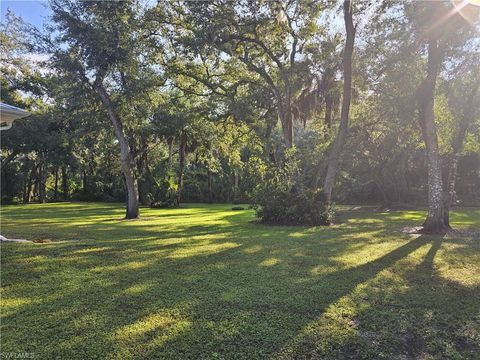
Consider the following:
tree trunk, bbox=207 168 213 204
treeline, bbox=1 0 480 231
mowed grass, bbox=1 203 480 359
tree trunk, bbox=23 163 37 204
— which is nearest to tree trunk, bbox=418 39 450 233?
treeline, bbox=1 0 480 231

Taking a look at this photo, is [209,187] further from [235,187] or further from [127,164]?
[127,164]

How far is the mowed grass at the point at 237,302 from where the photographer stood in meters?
3.32

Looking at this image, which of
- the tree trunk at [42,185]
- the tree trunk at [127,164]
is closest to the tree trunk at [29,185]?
the tree trunk at [42,185]

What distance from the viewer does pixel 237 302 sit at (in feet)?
14.3

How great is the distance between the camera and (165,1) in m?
13.6

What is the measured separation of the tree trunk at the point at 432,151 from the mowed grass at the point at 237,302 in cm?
287

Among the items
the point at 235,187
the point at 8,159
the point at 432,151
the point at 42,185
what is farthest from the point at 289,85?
the point at 42,185

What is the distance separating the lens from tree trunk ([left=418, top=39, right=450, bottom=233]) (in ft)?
33.1

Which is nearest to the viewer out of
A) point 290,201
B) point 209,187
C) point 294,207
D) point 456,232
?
point 456,232

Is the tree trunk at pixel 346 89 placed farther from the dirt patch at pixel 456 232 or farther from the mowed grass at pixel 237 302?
the mowed grass at pixel 237 302

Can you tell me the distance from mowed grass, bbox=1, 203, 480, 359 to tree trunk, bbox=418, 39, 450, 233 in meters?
2.87

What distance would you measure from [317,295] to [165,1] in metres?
12.5

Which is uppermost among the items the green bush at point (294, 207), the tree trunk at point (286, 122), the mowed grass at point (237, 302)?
the tree trunk at point (286, 122)

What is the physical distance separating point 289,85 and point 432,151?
584 centimetres
